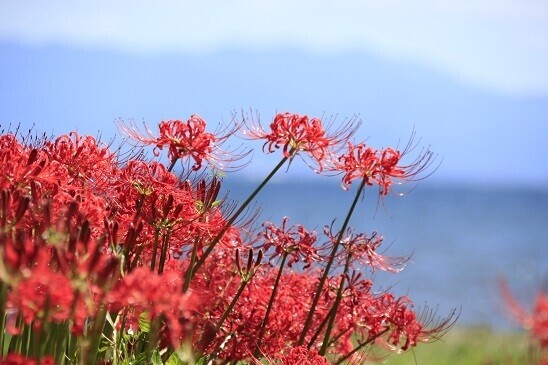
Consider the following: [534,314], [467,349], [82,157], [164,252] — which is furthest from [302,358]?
[467,349]

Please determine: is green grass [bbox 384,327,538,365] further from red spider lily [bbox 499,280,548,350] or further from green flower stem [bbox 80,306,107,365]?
red spider lily [bbox 499,280,548,350]

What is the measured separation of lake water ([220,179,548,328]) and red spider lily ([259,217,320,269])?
0.96 metres

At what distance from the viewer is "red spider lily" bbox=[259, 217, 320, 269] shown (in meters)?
2.62

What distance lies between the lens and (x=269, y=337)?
2684mm

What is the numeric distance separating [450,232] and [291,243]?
52.6 metres

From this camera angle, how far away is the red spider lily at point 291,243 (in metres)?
Result: 2.62

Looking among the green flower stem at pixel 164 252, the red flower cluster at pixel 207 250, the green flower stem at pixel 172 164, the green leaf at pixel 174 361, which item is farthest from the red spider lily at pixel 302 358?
the green flower stem at pixel 172 164

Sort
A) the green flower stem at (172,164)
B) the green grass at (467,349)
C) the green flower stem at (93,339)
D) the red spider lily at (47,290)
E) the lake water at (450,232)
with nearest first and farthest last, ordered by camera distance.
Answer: the red spider lily at (47,290) → the green flower stem at (93,339) → the green flower stem at (172,164) → the green grass at (467,349) → the lake water at (450,232)

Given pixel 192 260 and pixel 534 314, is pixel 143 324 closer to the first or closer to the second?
pixel 192 260

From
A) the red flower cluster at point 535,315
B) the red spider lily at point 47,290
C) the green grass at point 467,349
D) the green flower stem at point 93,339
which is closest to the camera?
the red flower cluster at point 535,315

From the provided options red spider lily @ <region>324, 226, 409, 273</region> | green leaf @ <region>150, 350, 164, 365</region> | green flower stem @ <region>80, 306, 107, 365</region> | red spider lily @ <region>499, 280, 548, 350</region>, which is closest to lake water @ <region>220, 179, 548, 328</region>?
red spider lily @ <region>499, 280, 548, 350</region>

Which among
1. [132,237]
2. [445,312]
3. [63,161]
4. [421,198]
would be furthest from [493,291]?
[421,198]

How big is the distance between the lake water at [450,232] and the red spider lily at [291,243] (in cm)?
96

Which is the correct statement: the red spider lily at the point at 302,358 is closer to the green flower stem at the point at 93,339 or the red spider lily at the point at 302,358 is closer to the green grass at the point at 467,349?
the green flower stem at the point at 93,339
